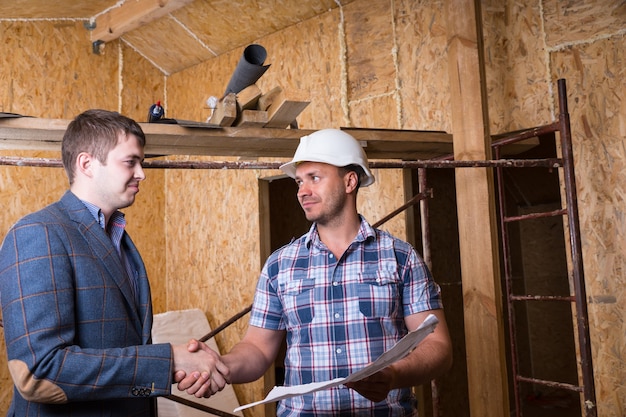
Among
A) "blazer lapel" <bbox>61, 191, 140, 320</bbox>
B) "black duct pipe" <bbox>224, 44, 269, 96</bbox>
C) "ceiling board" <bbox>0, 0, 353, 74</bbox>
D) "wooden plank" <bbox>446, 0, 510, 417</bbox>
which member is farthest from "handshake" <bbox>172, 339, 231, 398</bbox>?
"ceiling board" <bbox>0, 0, 353, 74</bbox>

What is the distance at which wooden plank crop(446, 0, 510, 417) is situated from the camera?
359cm

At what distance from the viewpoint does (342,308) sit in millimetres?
2312

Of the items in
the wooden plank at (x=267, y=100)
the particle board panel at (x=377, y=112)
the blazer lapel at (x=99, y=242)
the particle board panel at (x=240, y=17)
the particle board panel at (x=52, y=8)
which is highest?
the particle board panel at (x=52, y=8)

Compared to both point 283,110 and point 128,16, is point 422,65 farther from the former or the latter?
point 128,16

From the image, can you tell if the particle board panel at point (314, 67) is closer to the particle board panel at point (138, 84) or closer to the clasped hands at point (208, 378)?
the particle board panel at point (138, 84)

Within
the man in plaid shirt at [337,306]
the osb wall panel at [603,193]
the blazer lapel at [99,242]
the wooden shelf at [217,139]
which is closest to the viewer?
the blazer lapel at [99,242]

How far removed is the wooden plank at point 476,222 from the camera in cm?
359

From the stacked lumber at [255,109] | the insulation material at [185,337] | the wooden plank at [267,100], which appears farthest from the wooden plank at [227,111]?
the insulation material at [185,337]

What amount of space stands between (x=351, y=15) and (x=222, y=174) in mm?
2237

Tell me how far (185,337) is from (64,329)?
494cm

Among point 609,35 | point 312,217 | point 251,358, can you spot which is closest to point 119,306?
point 251,358

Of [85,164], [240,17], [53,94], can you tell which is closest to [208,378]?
[85,164]

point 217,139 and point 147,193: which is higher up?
point 147,193

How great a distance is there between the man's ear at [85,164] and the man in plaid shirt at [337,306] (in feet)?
2.15
